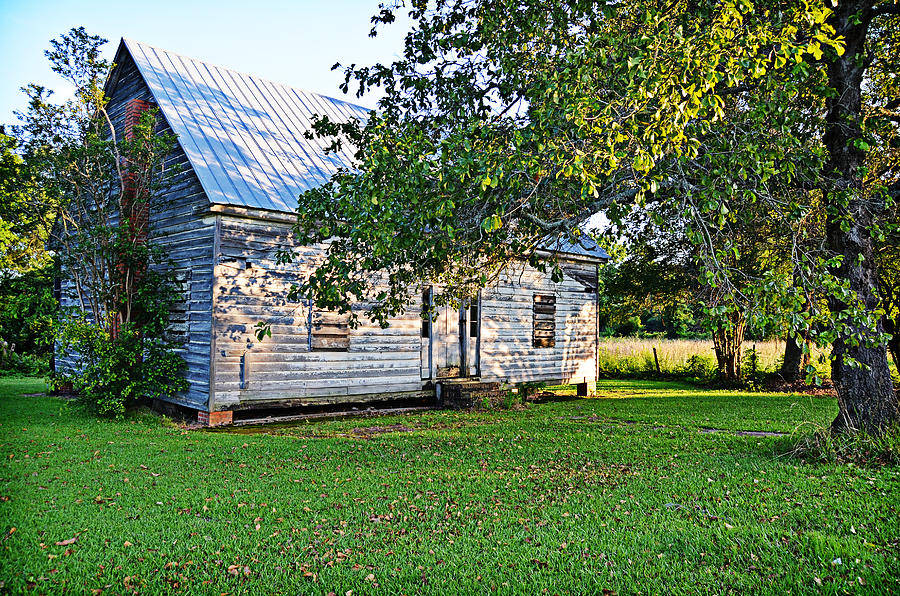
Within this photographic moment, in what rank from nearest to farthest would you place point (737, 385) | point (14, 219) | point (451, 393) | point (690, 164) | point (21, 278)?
point (690, 164)
point (14, 219)
point (451, 393)
point (21, 278)
point (737, 385)

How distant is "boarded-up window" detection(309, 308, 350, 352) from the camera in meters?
12.9

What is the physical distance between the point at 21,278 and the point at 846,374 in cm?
2016

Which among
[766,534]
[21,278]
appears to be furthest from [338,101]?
[766,534]

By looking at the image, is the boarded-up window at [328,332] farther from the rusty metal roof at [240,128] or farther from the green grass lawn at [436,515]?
the green grass lawn at [436,515]

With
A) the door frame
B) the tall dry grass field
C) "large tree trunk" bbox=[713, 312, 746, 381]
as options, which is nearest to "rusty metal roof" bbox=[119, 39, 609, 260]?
the door frame

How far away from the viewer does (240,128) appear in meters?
14.4

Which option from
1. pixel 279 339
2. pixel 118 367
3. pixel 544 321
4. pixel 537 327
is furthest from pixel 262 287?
pixel 544 321

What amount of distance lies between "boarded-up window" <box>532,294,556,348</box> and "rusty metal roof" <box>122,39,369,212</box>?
6653 millimetres

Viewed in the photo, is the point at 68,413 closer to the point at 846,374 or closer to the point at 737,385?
the point at 846,374

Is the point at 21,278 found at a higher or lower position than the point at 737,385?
higher

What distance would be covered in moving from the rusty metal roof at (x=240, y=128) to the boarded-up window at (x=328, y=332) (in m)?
2.36

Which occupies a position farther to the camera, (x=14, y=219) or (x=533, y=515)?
(x=14, y=219)

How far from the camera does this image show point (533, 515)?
5914 millimetres

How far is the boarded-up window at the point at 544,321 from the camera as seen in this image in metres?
17.6
